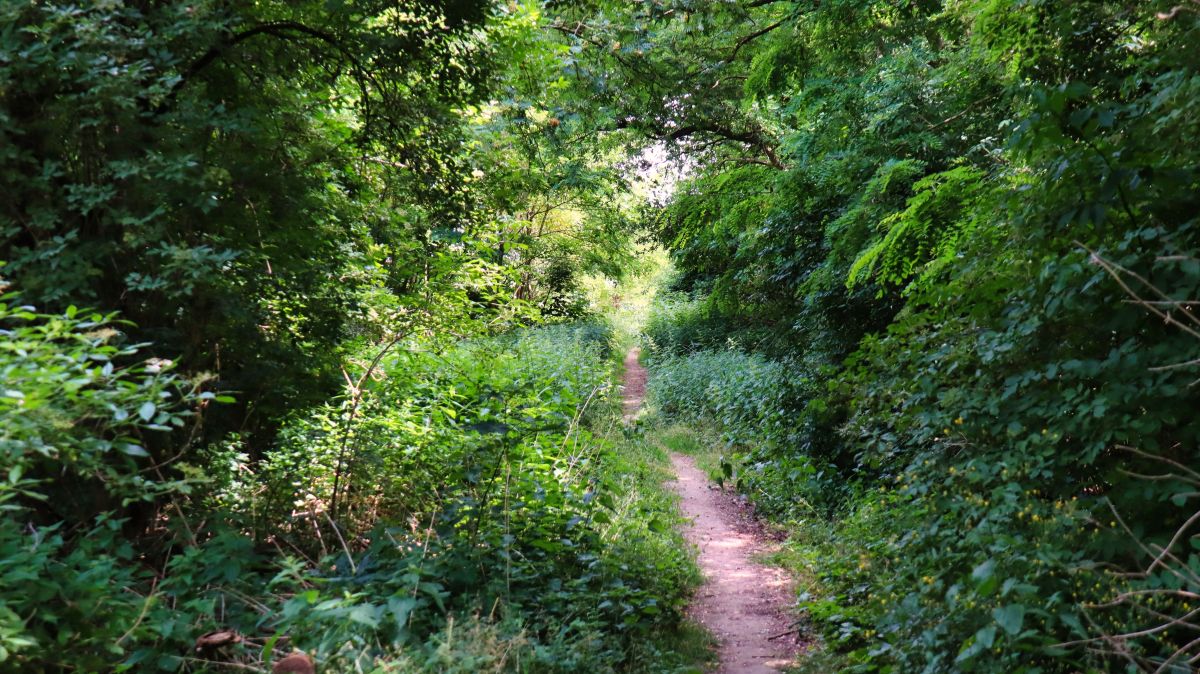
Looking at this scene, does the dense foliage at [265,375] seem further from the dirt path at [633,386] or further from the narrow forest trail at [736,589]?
the dirt path at [633,386]

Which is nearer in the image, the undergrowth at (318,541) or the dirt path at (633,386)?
the undergrowth at (318,541)

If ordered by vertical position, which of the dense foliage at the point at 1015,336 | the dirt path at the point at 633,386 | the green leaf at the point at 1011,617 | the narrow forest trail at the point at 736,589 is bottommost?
the dirt path at the point at 633,386

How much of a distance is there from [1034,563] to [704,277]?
21771mm

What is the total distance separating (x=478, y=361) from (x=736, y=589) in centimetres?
396

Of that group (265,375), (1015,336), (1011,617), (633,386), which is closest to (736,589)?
(1015,336)

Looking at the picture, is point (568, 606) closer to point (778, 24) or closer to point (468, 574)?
point (468, 574)

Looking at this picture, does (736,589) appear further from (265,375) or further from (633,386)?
(633,386)

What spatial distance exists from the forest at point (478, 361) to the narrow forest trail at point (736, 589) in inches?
3.7

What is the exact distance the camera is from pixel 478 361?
856 centimetres

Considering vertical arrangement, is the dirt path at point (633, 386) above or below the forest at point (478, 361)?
below

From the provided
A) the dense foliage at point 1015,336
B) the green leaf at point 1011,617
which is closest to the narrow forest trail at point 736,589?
the dense foliage at point 1015,336

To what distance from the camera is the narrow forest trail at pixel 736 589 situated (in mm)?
5447

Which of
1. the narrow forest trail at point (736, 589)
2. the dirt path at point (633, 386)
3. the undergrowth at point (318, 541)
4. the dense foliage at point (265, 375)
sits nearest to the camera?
the undergrowth at point (318, 541)

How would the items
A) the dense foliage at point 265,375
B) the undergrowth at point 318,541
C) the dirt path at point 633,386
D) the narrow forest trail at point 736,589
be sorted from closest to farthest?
the undergrowth at point 318,541 → the dense foliage at point 265,375 → the narrow forest trail at point 736,589 → the dirt path at point 633,386
